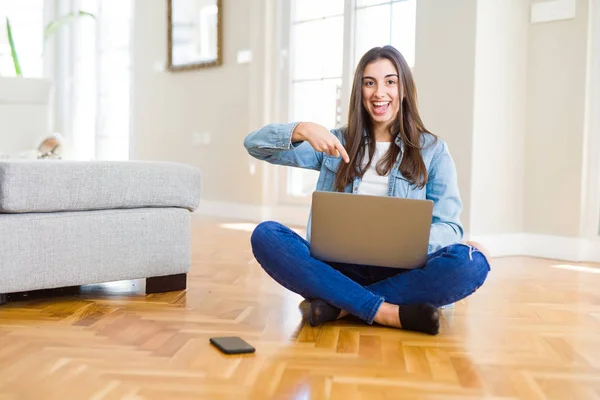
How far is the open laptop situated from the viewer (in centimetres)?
173

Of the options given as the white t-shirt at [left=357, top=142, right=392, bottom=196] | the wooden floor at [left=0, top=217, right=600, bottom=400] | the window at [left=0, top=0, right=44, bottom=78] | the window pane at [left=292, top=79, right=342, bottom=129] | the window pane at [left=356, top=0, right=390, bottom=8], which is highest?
the window at [left=0, top=0, right=44, bottom=78]

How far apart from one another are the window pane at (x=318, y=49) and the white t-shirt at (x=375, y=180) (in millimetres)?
2676

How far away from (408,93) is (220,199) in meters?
3.63

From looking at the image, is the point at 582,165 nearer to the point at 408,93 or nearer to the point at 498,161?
the point at 498,161

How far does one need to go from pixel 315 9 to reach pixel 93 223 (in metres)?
3.05

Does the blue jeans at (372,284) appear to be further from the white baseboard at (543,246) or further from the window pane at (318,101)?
the window pane at (318,101)

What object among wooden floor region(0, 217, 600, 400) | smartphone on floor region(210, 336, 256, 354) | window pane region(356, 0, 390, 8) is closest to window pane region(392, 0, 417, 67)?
window pane region(356, 0, 390, 8)

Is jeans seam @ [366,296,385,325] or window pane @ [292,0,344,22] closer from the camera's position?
jeans seam @ [366,296,385,325]

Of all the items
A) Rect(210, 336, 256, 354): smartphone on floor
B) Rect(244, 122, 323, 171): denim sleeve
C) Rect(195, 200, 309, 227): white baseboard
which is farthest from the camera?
Rect(195, 200, 309, 227): white baseboard

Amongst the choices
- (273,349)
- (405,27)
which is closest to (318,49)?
(405,27)

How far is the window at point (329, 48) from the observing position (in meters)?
4.26

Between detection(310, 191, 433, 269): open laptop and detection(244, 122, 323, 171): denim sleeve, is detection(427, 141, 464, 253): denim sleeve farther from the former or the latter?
detection(244, 122, 323, 171): denim sleeve

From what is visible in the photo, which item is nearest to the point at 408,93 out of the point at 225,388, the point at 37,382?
the point at 225,388

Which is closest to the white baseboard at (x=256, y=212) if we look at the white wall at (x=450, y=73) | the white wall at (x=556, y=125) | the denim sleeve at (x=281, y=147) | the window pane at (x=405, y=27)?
the window pane at (x=405, y=27)
